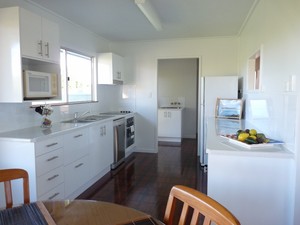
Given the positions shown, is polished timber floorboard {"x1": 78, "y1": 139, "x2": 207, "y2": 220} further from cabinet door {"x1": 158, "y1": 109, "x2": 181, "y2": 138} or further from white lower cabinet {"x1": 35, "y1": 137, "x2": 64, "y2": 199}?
cabinet door {"x1": 158, "y1": 109, "x2": 181, "y2": 138}

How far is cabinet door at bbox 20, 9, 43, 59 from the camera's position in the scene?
2.29 meters

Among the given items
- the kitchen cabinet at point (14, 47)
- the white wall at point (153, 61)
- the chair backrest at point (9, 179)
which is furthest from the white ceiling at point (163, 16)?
the chair backrest at point (9, 179)

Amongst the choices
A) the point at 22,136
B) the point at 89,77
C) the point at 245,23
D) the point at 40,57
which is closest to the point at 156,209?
the point at 22,136

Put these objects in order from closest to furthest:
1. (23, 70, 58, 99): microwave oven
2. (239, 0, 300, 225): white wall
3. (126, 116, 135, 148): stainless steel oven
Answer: (239, 0, 300, 225): white wall, (23, 70, 58, 99): microwave oven, (126, 116, 135, 148): stainless steel oven

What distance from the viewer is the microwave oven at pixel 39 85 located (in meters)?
2.41

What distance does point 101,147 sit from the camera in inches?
141

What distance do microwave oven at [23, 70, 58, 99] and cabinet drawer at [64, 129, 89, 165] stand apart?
0.56 meters

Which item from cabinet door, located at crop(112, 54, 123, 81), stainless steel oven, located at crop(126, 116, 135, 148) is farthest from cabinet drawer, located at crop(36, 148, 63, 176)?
cabinet door, located at crop(112, 54, 123, 81)

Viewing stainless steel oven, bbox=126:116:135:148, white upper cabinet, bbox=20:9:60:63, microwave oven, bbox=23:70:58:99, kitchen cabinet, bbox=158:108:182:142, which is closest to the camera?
white upper cabinet, bbox=20:9:60:63

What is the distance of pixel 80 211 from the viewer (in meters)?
1.14

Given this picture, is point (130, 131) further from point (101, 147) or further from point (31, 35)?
point (31, 35)

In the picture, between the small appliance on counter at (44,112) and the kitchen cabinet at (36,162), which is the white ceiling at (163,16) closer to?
the small appliance on counter at (44,112)

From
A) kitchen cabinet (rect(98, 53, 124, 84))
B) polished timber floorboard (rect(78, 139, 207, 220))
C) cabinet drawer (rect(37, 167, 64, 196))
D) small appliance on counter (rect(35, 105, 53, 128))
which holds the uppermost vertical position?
kitchen cabinet (rect(98, 53, 124, 84))

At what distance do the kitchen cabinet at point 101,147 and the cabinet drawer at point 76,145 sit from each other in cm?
17
